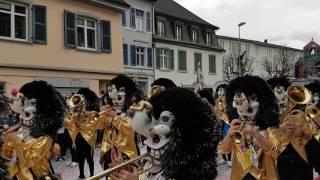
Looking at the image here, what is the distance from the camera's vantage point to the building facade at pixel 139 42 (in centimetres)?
2933

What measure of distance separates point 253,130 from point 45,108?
2.51 m

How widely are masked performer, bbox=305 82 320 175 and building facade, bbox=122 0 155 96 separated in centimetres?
1998

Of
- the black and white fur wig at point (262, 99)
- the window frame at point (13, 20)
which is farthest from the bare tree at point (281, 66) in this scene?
the black and white fur wig at point (262, 99)

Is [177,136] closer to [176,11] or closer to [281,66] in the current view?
[176,11]

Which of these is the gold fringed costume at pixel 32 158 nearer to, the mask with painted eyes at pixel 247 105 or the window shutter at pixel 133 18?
the mask with painted eyes at pixel 247 105

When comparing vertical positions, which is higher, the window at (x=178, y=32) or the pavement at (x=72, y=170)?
the window at (x=178, y=32)

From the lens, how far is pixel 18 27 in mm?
19234

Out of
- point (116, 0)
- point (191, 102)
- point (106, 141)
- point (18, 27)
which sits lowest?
point (106, 141)

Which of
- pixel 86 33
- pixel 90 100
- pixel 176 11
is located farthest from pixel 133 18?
pixel 90 100

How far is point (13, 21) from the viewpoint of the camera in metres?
18.8

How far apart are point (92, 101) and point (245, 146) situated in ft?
25.8

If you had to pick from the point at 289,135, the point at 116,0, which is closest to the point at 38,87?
the point at 289,135

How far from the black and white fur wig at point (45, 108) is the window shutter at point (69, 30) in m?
15.1

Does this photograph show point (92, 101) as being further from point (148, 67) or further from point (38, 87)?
point (148, 67)
